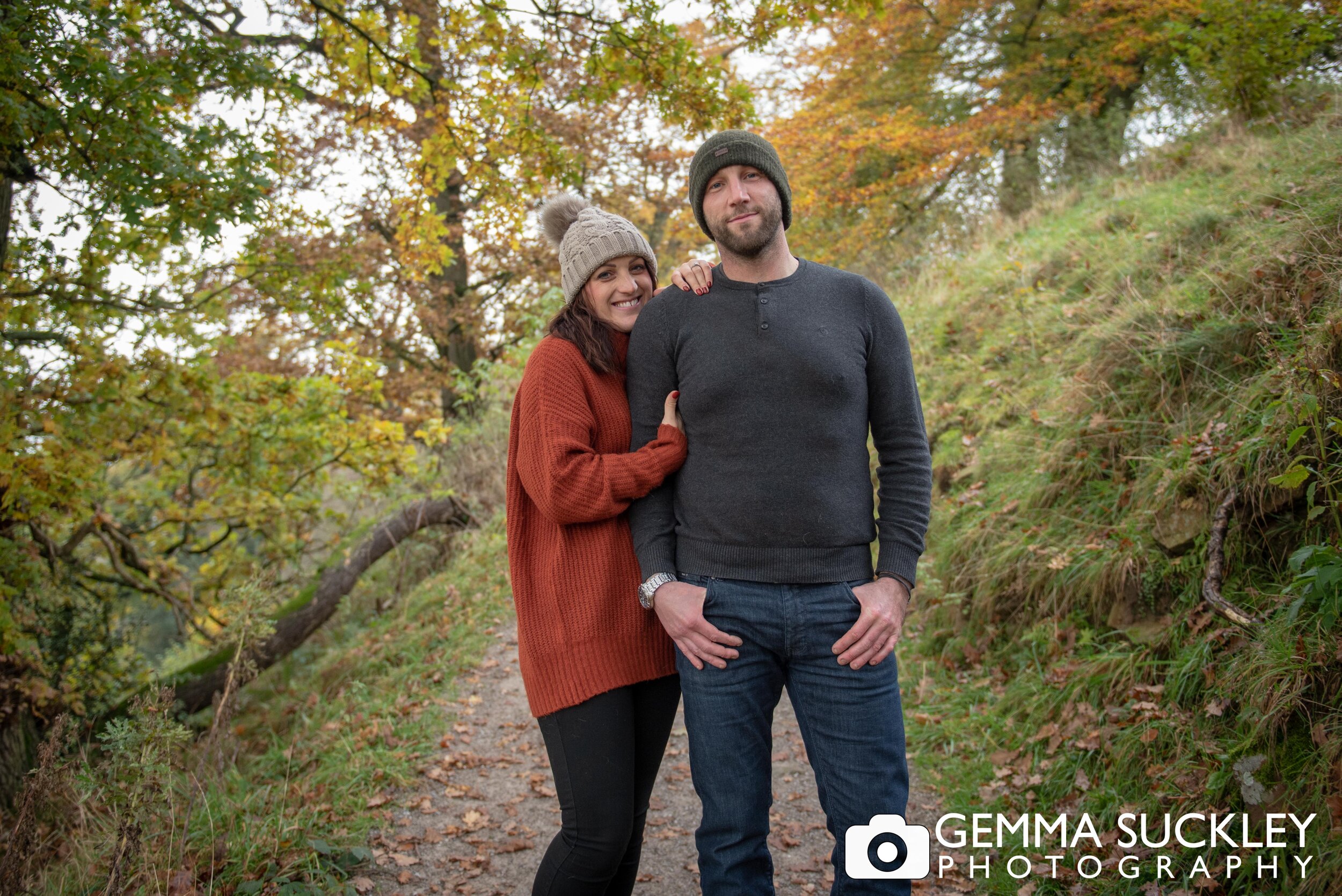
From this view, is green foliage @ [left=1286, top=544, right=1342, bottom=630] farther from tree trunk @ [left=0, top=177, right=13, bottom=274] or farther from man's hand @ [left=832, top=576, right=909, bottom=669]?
tree trunk @ [left=0, top=177, right=13, bottom=274]

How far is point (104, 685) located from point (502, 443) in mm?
4580

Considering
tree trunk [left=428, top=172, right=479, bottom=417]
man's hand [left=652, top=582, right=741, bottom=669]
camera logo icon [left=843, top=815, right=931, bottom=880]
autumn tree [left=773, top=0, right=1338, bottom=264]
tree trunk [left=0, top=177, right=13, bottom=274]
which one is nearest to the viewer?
camera logo icon [left=843, top=815, right=931, bottom=880]

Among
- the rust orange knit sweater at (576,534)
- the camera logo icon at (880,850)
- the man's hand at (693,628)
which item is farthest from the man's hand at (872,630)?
the rust orange knit sweater at (576,534)

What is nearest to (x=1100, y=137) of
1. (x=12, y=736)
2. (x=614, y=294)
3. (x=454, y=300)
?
(x=454, y=300)

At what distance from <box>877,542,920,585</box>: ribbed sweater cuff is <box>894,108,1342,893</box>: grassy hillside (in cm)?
139

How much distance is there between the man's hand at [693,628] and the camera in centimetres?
218

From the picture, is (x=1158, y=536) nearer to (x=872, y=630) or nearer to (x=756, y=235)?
(x=872, y=630)

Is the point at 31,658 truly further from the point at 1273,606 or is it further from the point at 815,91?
the point at 815,91

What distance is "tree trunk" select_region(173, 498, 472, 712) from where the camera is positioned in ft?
24.3

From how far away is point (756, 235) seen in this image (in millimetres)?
2352

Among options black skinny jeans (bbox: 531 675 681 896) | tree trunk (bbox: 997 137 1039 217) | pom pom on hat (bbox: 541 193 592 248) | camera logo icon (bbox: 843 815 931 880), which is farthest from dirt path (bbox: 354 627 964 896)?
tree trunk (bbox: 997 137 1039 217)

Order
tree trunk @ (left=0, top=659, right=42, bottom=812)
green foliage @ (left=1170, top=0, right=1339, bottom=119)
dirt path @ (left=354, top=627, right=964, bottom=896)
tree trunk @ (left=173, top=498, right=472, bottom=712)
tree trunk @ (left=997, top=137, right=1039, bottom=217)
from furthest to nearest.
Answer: tree trunk @ (left=997, top=137, right=1039, bottom=217), tree trunk @ (left=173, top=498, right=472, bottom=712), green foliage @ (left=1170, top=0, right=1339, bottom=119), tree trunk @ (left=0, top=659, right=42, bottom=812), dirt path @ (left=354, top=627, right=964, bottom=896)

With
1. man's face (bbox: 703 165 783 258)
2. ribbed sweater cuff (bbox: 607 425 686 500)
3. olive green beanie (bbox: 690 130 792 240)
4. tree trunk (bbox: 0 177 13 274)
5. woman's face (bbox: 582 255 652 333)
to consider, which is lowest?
ribbed sweater cuff (bbox: 607 425 686 500)

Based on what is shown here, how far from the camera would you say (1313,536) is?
3.10 metres
